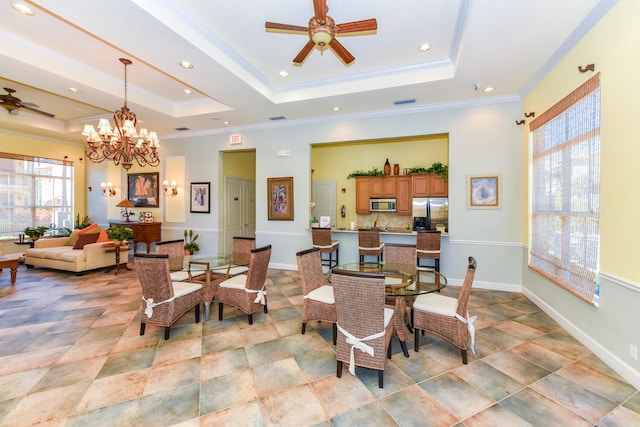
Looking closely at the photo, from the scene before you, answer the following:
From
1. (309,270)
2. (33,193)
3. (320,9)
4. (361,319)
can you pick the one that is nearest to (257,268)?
(309,270)

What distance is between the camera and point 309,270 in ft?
10.1

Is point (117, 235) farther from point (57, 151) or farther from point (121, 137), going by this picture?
point (57, 151)

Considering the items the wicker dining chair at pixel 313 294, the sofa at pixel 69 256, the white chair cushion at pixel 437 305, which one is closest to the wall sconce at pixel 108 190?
the sofa at pixel 69 256

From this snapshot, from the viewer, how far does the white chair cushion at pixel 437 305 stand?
2.53 metres

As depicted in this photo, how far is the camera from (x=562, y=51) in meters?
3.09

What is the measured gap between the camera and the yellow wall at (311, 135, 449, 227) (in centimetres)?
680

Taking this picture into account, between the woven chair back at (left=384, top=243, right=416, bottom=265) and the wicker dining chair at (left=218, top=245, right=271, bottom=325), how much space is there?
1658 mm

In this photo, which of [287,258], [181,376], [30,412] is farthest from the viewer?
[287,258]

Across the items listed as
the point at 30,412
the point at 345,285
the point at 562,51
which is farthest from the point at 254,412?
the point at 562,51

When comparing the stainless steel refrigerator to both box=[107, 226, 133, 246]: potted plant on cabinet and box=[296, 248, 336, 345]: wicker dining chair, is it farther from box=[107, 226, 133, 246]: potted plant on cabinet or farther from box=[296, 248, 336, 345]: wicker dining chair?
box=[107, 226, 133, 246]: potted plant on cabinet

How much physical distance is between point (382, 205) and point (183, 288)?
16.1 ft

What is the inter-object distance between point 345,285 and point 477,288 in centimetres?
368

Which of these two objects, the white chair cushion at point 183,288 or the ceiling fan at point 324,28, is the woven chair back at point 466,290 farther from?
the white chair cushion at point 183,288

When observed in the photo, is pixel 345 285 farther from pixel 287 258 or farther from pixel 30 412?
pixel 287 258
